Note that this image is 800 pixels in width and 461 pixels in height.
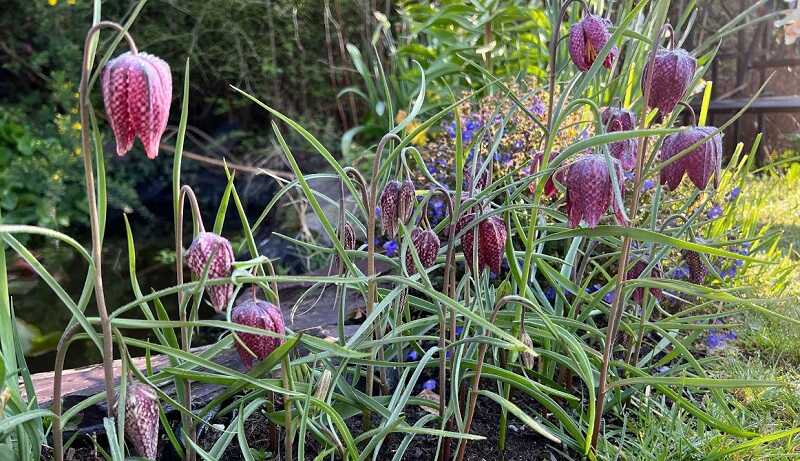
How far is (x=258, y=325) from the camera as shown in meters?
0.90

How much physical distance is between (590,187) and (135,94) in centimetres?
57

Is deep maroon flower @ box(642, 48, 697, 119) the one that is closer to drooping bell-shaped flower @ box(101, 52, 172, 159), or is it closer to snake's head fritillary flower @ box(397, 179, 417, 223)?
snake's head fritillary flower @ box(397, 179, 417, 223)

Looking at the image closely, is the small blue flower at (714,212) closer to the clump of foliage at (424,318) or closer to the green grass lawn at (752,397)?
the green grass lawn at (752,397)

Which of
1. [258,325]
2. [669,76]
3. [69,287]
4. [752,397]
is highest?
[669,76]

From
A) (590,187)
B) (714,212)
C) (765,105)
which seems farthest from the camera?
(765,105)

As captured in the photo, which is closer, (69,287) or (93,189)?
(93,189)

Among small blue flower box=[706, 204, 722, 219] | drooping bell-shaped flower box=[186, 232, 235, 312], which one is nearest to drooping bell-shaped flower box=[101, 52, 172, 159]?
drooping bell-shaped flower box=[186, 232, 235, 312]

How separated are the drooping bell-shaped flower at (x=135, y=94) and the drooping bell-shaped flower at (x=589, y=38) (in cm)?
69

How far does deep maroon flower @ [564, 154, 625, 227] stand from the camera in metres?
0.97

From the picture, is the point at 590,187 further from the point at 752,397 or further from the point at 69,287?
the point at 69,287

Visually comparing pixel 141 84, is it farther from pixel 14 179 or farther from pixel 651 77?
pixel 14 179

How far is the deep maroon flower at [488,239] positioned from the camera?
1.04 meters

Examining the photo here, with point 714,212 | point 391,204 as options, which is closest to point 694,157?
point 391,204

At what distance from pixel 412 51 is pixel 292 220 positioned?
98 centimetres
